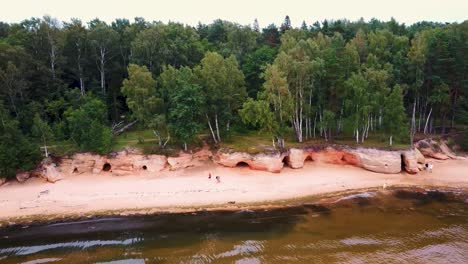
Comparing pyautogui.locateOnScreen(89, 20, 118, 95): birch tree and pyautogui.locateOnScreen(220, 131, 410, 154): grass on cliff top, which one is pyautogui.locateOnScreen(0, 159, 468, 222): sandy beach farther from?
pyautogui.locateOnScreen(89, 20, 118, 95): birch tree

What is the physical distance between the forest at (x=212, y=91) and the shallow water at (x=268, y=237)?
1120 cm

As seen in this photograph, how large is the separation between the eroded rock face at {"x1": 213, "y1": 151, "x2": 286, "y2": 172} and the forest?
3046 millimetres

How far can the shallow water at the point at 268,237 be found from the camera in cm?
2191

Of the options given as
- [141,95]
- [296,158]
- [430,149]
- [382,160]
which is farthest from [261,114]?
[430,149]

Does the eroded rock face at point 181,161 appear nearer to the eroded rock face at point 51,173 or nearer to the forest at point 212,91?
the forest at point 212,91

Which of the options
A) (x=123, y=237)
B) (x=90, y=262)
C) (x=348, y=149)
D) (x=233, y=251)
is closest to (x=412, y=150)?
(x=348, y=149)

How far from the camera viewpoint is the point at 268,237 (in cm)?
2428

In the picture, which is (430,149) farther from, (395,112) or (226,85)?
(226,85)

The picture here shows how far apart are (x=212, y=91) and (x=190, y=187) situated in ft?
40.4

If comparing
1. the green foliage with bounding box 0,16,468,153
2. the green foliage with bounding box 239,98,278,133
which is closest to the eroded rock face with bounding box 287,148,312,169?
the green foliage with bounding box 0,16,468,153

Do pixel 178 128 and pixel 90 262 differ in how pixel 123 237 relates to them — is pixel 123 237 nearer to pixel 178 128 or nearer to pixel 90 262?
pixel 90 262

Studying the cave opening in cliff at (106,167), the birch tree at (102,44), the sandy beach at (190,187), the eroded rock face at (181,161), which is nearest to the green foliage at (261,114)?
the sandy beach at (190,187)

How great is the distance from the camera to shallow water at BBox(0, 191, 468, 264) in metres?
21.9

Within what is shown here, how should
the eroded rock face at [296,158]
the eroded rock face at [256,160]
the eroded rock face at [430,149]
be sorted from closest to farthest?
1. the eroded rock face at [256,160]
2. the eroded rock face at [296,158]
3. the eroded rock face at [430,149]
